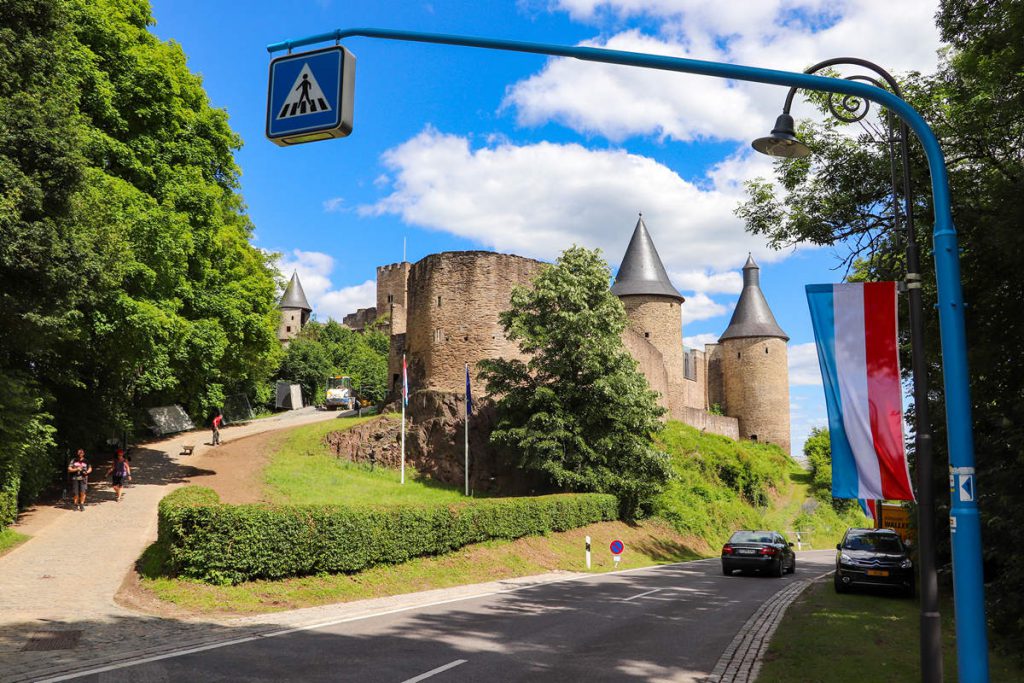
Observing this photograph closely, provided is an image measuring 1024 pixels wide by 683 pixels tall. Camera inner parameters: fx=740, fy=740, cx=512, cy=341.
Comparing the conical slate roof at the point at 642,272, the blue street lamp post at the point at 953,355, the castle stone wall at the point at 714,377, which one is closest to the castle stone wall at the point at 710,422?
the castle stone wall at the point at 714,377

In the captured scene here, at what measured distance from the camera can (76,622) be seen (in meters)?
10.6

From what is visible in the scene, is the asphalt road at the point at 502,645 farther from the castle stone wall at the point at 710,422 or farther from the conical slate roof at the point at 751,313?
the conical slate roof at the point at 751,313

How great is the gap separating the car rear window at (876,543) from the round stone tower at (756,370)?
4944 cm

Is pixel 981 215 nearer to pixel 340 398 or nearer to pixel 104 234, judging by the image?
pixel 104 234

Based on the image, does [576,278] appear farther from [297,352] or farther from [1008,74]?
[297,352]

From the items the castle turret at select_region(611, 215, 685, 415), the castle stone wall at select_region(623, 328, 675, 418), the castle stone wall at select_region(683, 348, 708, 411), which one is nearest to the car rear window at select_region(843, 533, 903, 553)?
the castle stone wall at select_region(623, 328, 675, 418)

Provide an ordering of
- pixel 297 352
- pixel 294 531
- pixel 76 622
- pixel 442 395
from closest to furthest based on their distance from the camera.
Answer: pixel 76 622 → pixel 294 531 → pixel 442 395 → pixel 297 352

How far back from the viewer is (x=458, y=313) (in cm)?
Result: 3731

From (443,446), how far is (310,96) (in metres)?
28.9

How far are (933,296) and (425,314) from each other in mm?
28147

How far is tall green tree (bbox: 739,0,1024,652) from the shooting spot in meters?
9.45

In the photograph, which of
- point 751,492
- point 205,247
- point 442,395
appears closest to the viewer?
point 205,247

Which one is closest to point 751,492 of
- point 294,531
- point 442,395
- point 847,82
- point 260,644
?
point 442,395

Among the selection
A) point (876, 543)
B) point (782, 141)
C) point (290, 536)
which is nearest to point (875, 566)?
point (876, 543)
